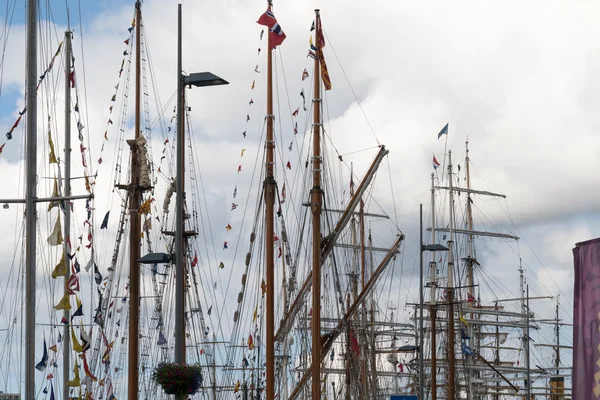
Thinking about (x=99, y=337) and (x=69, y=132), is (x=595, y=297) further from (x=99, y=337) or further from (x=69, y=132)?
(x=99, y=337)

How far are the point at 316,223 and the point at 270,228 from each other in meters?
3.34

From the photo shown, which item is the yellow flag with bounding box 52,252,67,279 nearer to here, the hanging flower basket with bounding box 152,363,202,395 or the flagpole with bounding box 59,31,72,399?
the flagpole with bounding box 59,31,72,399

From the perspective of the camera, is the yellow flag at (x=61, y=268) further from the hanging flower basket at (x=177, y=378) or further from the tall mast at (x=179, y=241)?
the tall mast at (x=179, y=241)

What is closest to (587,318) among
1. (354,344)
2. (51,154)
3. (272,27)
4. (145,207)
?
(51,154)

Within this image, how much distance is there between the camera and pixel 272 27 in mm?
45062

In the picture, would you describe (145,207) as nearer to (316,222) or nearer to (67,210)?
(67,210)

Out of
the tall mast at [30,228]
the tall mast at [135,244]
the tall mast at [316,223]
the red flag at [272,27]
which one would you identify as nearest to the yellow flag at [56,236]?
the tall mast at [135,244]

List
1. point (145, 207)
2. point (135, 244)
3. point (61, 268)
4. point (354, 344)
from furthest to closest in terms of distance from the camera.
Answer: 1. point (354, 344)
2. point (145, 207)
3. point (135, 244)
4. point (61, 268)

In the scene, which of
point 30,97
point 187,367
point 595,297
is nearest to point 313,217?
point 187,367

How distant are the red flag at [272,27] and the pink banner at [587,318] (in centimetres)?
3094

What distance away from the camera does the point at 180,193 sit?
2681 cm

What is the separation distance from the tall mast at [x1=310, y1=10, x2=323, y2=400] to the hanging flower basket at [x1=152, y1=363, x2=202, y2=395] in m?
14.3

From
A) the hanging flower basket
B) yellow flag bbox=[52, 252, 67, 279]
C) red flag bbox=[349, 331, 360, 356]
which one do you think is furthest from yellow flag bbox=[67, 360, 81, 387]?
red flag bbox=[349, 331, 360, 356]

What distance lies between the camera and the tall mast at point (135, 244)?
42562 millimetres
